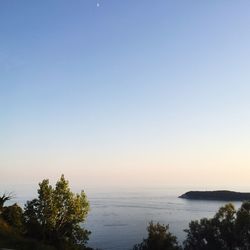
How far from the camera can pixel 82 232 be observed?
50281 mm

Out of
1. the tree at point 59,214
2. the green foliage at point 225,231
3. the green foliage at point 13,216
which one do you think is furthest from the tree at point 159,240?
the green foliage at point 13,216

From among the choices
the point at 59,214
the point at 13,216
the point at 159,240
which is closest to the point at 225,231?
the point at 159,240

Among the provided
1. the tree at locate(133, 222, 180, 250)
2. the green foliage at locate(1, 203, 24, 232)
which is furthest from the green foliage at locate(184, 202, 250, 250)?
the green foliage at locate(1, 203, 24, 232)

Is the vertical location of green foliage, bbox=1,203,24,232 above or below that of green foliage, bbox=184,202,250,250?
above

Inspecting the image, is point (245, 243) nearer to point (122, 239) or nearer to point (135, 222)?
point (122, 239)

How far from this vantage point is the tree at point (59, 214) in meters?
50.2

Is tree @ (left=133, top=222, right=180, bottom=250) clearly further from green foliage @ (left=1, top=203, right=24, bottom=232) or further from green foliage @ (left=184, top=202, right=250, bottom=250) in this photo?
green foliage @ (left=1, top=203, right=24, bottom=232)

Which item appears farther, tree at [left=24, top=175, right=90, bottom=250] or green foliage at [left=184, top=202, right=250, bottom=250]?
green foliage at [left=184, top=202, right=250, bottom=250]

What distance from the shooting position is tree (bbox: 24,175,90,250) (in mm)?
50188

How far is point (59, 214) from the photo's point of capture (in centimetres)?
5128

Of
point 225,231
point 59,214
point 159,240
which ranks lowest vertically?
point 159,240

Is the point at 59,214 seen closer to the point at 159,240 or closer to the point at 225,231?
the point at 159,240

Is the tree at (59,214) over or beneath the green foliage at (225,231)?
over

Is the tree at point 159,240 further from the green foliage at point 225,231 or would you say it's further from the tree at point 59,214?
the tree at point 59,214
